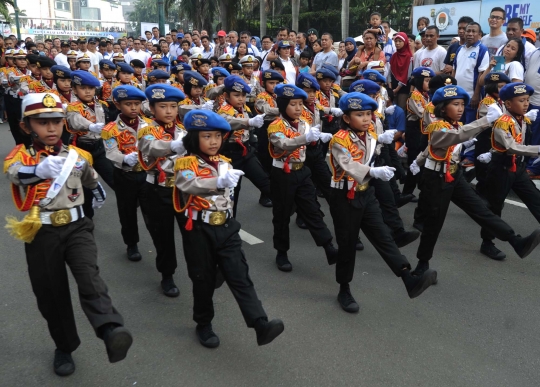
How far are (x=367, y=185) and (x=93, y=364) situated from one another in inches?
102

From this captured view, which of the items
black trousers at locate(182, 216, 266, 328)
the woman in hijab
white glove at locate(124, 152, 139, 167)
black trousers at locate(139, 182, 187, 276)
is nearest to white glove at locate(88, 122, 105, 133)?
white glove at locate(124, 152, 139, 167)

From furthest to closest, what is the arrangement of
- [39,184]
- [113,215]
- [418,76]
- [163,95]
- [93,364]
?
[418,76], [113,215], [163,95], [93,364], [39,184]

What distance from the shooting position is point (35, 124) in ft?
11.3

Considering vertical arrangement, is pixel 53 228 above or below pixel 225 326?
above

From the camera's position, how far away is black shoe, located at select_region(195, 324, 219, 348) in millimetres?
3871

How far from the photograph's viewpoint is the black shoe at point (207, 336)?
3871 mm

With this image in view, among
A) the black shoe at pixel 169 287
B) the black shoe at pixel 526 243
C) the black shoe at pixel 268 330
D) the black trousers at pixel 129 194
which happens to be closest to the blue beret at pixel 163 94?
the black trousers at pixel 129 194

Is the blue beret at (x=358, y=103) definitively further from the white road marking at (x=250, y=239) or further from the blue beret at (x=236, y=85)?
the white road marking at (x=250, y=239)

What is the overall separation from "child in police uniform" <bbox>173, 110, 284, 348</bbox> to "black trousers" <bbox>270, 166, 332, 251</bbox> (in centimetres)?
145

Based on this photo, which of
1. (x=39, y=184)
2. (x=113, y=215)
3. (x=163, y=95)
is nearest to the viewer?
(x=39, y=184)

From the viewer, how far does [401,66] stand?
972cm

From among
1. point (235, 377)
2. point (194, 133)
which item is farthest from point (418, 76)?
point (235, 377)

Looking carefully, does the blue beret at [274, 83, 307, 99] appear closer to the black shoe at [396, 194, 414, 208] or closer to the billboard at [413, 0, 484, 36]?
the black shoe at [396, 194, 414, 208]

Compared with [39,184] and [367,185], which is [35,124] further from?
[367,185]
